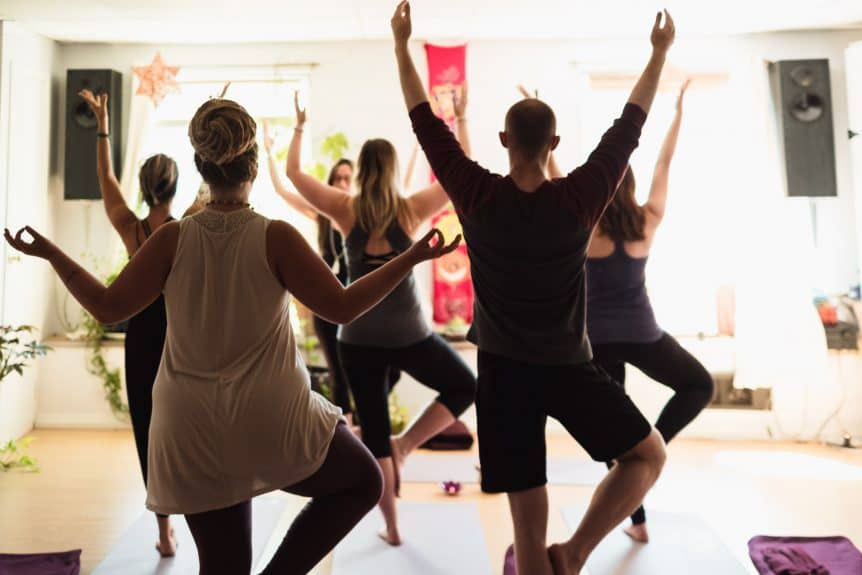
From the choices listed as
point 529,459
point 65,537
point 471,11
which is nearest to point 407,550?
point 529,459

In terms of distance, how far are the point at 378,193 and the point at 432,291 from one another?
239 centimetres

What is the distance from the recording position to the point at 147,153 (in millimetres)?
5020

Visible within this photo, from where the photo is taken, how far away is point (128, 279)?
4.96 ft

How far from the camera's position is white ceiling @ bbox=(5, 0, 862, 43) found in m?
4.15

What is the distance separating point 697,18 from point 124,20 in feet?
11.4

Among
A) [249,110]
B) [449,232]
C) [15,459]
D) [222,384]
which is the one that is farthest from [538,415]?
[249,110]

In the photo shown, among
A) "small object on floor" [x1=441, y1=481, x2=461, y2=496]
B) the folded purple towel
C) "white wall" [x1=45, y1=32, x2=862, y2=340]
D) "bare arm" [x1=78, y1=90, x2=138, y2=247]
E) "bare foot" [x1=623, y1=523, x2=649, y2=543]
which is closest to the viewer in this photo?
"bare arm" [x1=78, y1=90, x2=138, y2=247]

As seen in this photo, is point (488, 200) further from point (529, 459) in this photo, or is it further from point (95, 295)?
point (95, 295)

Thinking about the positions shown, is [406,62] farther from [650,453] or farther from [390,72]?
[390,72]

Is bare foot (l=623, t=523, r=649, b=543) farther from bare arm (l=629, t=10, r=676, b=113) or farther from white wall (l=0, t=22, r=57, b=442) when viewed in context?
white wall (l=0, t=22, r=57, b=442)

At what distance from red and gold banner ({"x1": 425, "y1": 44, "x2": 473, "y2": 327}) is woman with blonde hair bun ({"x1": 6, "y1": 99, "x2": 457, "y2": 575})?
3.35 meters

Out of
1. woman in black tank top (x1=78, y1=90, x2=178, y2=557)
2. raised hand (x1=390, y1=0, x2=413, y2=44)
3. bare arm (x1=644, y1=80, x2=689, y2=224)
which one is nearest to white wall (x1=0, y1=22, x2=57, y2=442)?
woman in black tank top (x1=78, y1=90, x2=178, y2=557)

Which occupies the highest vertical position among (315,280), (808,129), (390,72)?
(390,72)

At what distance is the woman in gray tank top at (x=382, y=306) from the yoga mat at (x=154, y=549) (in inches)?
29.5
